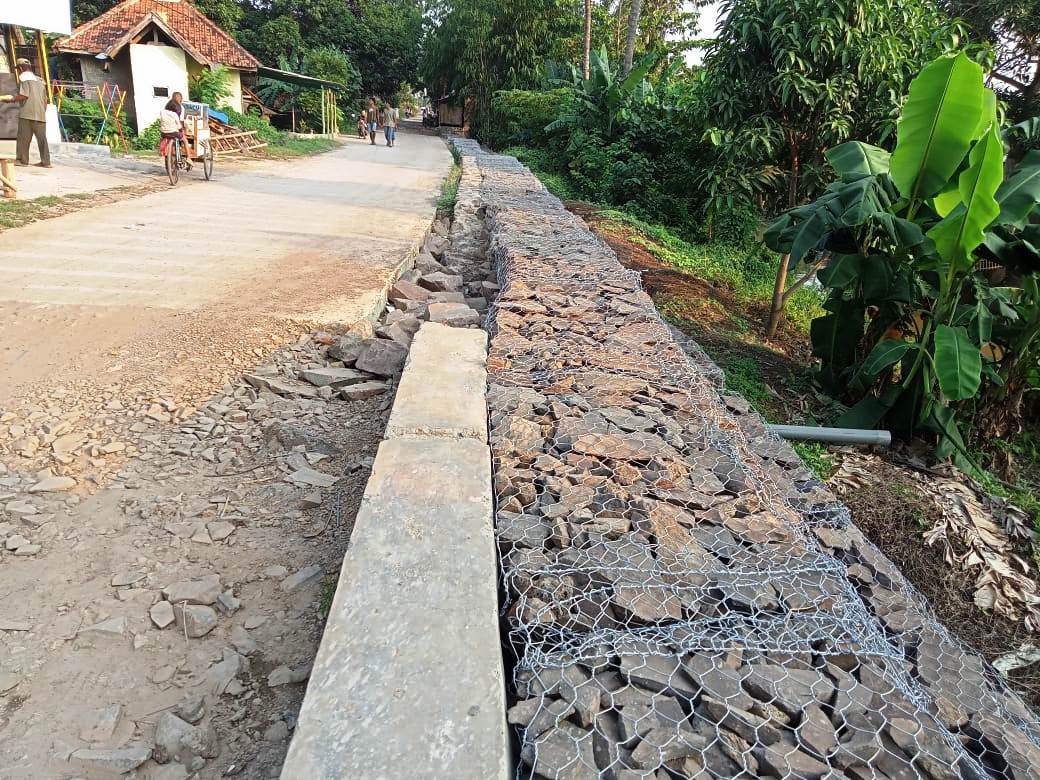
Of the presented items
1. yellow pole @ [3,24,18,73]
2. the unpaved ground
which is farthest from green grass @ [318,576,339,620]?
yellow pole @ [3,24,18,73]

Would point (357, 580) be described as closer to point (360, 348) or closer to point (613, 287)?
point (360, 348)

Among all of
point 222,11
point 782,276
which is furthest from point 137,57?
point 782,276

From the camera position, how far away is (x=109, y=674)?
198 cm

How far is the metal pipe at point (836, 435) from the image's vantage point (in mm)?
4523

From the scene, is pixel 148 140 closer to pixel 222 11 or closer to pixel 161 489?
pixel 222 11

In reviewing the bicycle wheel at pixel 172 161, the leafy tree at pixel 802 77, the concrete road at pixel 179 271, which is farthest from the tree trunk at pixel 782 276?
the bicycle wheel at pixel 172 161

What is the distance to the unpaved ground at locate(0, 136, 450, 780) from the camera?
1.90 metres

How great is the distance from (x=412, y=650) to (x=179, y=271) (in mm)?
5039

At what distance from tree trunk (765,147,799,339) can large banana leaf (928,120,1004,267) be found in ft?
8.15

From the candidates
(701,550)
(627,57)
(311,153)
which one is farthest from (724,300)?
(311,153)

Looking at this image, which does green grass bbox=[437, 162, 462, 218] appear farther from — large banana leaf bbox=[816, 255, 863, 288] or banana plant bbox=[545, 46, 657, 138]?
large banana leaf bbox=[816, 255, 863, 288]

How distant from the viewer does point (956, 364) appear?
3.92 metres

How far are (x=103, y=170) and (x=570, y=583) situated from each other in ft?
42.6

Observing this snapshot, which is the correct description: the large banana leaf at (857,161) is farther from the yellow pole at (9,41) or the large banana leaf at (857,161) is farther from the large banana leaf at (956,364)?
the yellow pole at (9,41)
